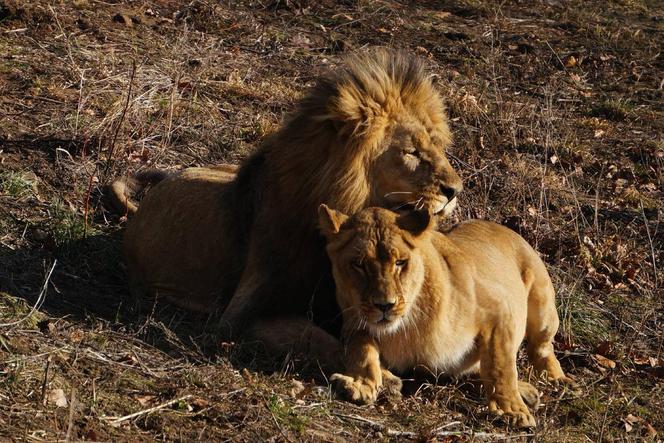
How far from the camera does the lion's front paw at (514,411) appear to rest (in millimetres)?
5691

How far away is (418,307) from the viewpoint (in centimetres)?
573

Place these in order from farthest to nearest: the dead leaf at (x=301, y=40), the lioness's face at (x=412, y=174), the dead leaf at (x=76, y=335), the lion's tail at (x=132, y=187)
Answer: the dead leaf at (x=301, y=40)
the lion's tail at (x=132, y=187)
the lioness's face at (x=412, y=174)
the dead leaf at (x=76, y=335)

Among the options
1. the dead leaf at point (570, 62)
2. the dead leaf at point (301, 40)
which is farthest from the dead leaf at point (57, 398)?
the dead leaf at point (570, 62)

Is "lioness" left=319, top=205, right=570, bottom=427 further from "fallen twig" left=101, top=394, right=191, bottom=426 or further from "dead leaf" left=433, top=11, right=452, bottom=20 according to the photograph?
"dead leaf" left=433, top=11, right=452, bottom=20

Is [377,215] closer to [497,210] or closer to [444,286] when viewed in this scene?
[444,286]

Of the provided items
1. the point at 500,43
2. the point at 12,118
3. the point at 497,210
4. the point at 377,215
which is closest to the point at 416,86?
the point at 377,215

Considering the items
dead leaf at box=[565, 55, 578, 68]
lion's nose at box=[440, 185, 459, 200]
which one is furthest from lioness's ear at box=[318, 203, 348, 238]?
dead leaf at box=[565, 55, 578, 68]

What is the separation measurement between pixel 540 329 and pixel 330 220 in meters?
1.75

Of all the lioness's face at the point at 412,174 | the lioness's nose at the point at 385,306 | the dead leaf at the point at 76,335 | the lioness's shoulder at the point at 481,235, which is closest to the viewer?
the lioness's nose at the point at 385,306

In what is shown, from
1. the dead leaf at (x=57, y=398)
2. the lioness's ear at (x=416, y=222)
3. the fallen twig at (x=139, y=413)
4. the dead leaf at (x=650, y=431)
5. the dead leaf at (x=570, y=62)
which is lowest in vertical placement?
the dead leaf at (x=650, y=431)

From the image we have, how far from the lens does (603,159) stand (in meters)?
10.3

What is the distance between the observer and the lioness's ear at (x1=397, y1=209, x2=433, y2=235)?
566 centimetres

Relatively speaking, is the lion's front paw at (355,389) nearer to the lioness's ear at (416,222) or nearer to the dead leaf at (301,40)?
the lioness's ear at (416,222)

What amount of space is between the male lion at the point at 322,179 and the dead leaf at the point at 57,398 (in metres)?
1.51
